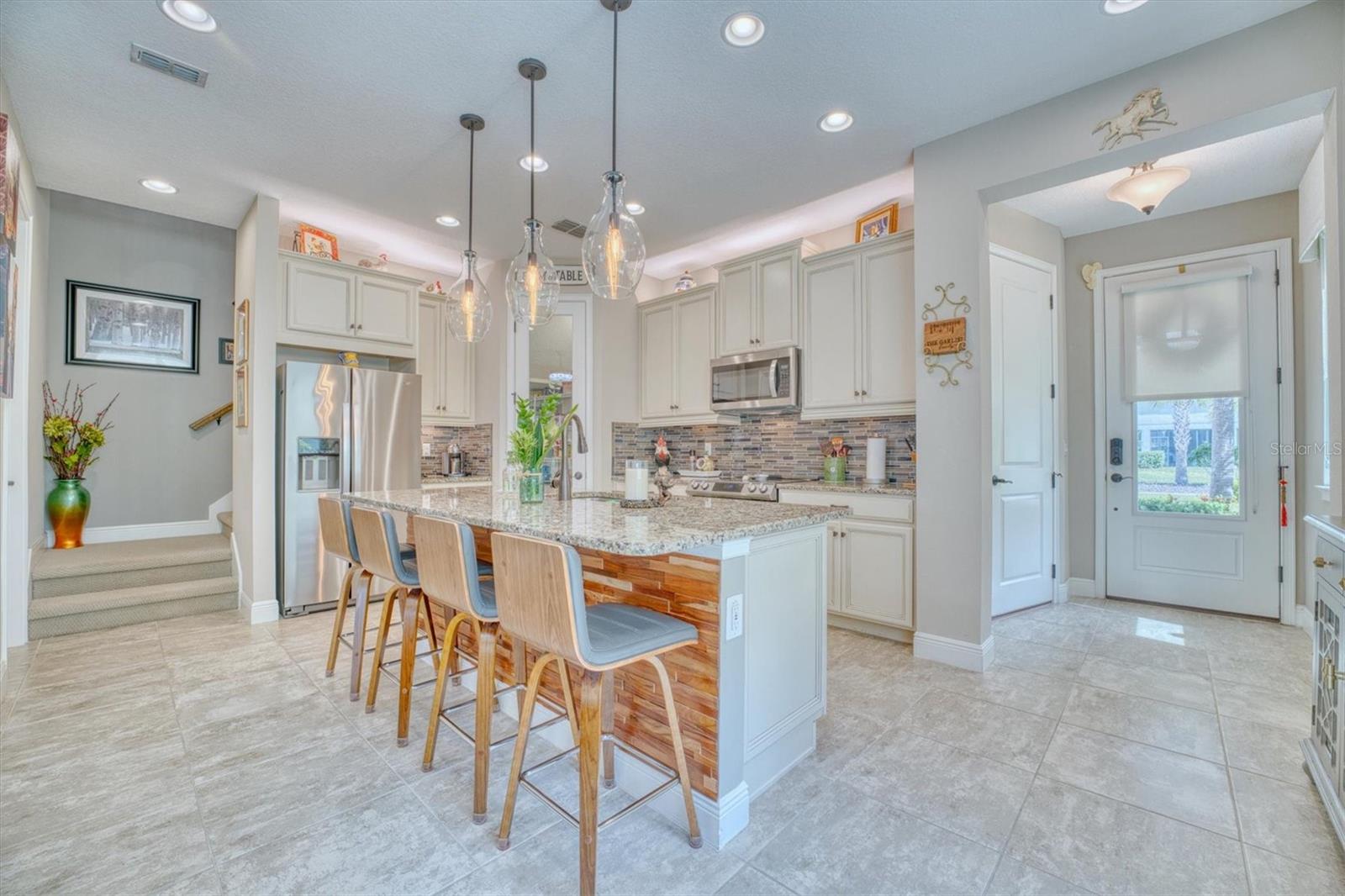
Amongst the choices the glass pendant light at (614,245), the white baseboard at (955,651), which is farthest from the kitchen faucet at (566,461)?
the white baseboard at (955,651)

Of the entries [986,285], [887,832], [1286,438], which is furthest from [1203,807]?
[1286,438]

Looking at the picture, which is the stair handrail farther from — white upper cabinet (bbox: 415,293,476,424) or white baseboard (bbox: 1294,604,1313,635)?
white baseboard (bbox: 1294,604,1313,635)

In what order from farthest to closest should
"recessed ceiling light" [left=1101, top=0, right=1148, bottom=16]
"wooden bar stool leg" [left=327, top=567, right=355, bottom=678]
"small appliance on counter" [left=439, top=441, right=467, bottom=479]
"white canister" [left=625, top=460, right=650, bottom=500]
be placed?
1. "small appliance on counter" [left=439, top=441, right=467, bottom=479]
2. "wooden bar stool leg" [left=327, top=567, right=355, bottom=678]
3. "white canister" [left=625, top=460, right=650, bottom=500]
4. "recessed ceiling light" [left=1101, top=0, right=1148, bottom=16]

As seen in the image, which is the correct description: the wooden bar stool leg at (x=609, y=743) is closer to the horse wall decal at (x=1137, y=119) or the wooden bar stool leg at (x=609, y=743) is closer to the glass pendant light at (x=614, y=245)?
the glass pendant light at (x=614, y=245)

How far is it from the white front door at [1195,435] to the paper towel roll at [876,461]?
1.79 m

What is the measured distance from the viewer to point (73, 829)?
1727 mm

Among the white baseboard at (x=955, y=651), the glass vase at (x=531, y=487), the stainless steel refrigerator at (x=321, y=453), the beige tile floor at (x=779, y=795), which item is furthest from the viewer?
the stainless steel refrigerator at (x=321, y=453)

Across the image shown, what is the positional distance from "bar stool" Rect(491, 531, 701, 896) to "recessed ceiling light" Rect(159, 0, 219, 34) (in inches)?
91.3

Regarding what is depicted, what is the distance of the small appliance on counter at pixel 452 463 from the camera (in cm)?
529

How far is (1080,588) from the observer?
435 centimetres

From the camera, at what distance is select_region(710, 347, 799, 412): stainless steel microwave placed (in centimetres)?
407

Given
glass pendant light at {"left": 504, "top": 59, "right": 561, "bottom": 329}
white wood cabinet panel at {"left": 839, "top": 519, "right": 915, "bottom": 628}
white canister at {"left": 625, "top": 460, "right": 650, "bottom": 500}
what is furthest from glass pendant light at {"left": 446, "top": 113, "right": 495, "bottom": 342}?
white wood cabinet panel at {"left": 839, "top": 519, "right": 915, "bottom": 628}

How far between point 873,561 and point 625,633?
7.43 ft

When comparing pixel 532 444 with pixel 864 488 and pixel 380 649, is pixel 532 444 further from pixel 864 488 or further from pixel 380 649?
pixel 864 488
